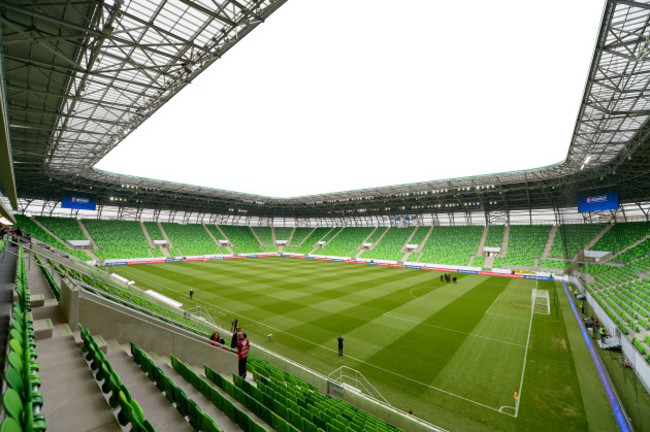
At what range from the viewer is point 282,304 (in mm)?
21453

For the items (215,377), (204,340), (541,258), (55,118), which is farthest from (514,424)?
(541,258)

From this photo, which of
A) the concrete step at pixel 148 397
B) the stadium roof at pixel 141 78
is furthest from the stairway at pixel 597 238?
the concrete step at pixel 148 397

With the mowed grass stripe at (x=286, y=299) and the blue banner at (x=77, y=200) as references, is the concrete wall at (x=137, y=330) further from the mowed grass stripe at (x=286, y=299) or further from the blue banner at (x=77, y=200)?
the blue banner at (x=77, y=200)

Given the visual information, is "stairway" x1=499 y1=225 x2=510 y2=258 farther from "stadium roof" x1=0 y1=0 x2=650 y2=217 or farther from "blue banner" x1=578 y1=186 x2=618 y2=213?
"blue banner" x1=578 y1=186 x2=618 y2=213

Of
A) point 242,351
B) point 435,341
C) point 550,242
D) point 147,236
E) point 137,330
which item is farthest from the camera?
point 147,236

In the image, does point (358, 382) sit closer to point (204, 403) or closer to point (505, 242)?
point (204, 403)

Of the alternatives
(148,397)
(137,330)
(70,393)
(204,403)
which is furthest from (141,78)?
(204,403)

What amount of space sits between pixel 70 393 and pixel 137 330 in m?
3.83

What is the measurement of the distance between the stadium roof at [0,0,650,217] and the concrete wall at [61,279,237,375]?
8.62 metres

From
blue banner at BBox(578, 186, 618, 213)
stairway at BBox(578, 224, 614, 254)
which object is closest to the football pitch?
blue banner at BBox(578, 186, 618, 213)

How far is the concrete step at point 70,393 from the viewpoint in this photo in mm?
3887

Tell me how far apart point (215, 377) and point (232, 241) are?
58381mm

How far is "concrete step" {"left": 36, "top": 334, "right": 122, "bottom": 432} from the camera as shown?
12.8 ft

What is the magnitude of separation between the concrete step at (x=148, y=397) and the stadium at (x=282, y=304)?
38 mm
